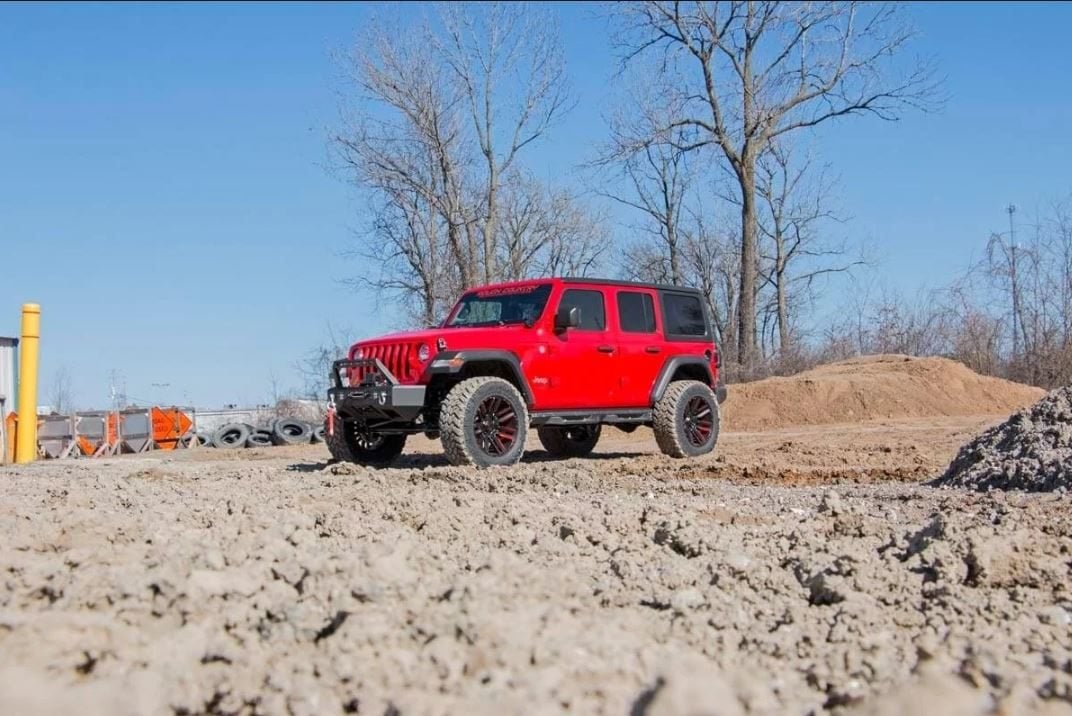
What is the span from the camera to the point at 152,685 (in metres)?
2.74

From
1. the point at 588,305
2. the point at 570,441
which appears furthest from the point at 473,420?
the point at 570,441

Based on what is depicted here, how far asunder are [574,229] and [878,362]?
20526 millimetres

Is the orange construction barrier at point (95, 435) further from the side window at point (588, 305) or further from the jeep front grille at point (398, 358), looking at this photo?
the side window at point (588, 305)

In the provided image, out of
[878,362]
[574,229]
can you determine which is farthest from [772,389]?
[574,229]

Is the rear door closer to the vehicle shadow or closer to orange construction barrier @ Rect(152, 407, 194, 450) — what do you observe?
the vehicle shadow

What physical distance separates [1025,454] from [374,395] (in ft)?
18.2

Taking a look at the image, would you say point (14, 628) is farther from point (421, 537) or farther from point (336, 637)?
point (421, 537)

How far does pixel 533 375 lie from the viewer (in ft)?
33.7

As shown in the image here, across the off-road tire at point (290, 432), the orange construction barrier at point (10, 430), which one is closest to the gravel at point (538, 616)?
the orange construction barrier at point (10, 430)

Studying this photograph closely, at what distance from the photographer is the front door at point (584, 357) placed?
10516mm

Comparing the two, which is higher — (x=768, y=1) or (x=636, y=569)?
(x=768, y=1)

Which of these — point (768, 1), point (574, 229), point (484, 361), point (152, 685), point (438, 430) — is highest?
point (768, 1)

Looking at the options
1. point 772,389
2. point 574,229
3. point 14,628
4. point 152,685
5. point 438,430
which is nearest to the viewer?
point 152,685

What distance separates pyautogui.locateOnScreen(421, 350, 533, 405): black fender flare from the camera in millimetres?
9703
